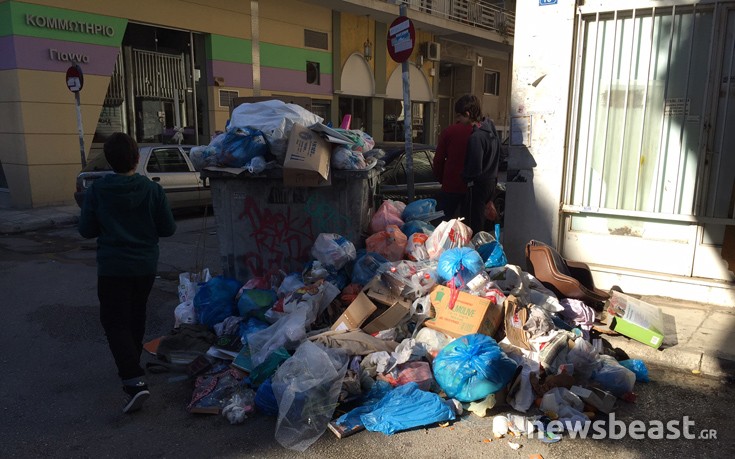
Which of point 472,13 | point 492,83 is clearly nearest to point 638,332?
point 472,13

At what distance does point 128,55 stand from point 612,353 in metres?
12.8

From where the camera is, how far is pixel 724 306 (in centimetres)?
502

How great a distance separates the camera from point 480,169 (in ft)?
19.4

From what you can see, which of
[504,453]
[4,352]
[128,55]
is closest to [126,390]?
[4,352]

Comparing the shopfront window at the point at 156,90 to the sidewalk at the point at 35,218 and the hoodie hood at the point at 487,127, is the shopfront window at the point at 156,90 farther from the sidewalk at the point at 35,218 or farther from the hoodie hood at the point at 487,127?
the hoodie hood at the point at 487,127

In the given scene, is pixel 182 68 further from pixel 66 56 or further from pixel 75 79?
pixel 75 79

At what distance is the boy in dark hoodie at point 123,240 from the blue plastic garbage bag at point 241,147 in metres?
1.41

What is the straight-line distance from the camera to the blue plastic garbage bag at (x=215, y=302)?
464 centimetres

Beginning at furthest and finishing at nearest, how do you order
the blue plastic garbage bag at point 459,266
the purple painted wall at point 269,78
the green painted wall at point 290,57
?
the green painted wall at point 290,57, the purple painted wall at point 269,78, the blue plastic garbage bag at point 459,266

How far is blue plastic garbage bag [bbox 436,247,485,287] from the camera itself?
4.41 meters

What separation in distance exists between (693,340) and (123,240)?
4362 millimetres

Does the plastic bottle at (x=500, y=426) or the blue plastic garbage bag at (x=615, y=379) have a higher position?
the blue plastic garbage bag at (x=615, y=379)

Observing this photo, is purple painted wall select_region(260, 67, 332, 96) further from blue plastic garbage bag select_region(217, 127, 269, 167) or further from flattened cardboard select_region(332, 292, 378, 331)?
flattened cardboard select_region(332, 292, 378, 331)

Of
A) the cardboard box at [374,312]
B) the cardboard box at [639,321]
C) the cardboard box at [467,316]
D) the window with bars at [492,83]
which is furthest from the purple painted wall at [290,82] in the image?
the cardboard box at [639,321]
